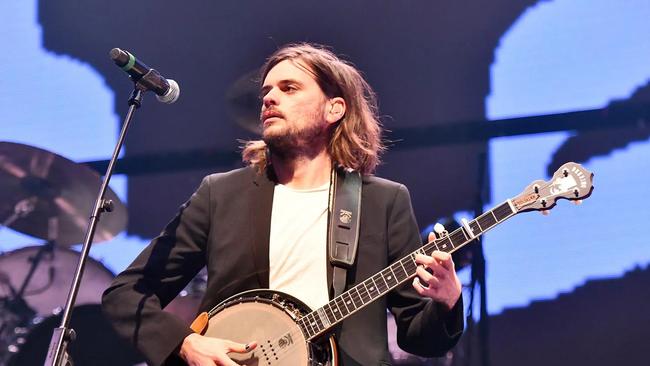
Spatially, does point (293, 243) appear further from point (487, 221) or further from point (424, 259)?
point (487, 221)

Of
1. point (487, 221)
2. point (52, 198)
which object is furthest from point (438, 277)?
point (52, 198)

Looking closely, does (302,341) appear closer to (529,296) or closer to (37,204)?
(529,296)

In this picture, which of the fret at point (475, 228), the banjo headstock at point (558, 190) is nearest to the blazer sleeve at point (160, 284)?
the fret at point (475, 228)

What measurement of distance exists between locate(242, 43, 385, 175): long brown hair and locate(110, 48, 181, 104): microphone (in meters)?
0.50

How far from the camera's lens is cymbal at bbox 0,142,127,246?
12.9ft

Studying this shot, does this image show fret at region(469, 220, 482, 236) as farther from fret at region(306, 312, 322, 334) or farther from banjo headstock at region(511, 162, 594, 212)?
fret at region(306, 312, 322, 334)

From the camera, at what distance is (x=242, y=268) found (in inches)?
112

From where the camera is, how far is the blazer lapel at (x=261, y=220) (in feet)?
9.27

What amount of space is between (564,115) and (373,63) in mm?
979

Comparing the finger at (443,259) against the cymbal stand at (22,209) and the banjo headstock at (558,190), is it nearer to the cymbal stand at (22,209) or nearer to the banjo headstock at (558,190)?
the banjo headstock at (558,190)

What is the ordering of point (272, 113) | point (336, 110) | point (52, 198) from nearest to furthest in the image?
point (272, 113), point (336, 110), point (52, 198)


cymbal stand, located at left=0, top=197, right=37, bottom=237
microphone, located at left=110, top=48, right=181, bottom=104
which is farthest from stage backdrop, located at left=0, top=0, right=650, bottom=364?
microphone, located at left=110, top=48, right=181, bottom=104

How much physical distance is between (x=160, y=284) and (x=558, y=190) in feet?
4.73

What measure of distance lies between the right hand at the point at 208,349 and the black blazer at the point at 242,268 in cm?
5
